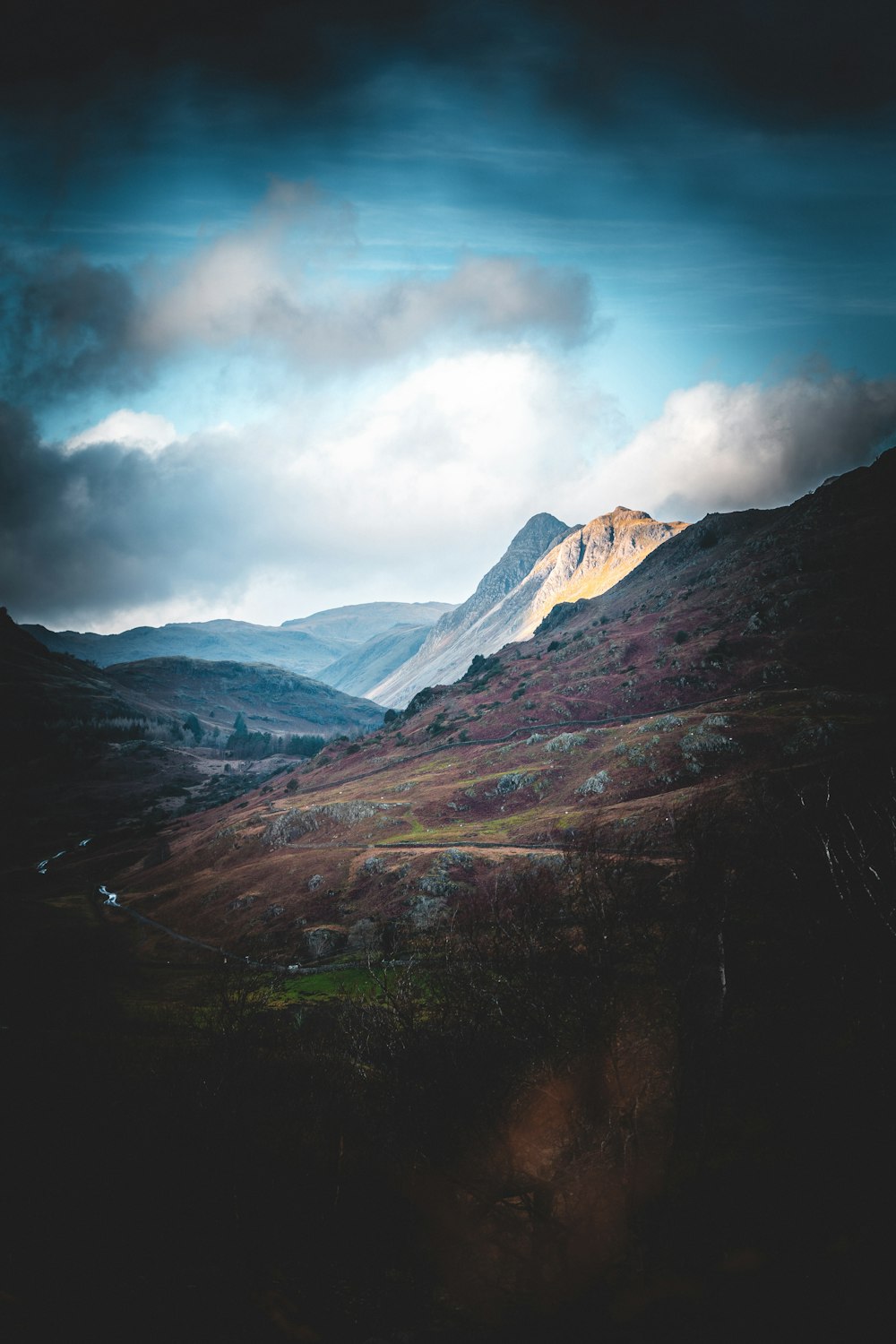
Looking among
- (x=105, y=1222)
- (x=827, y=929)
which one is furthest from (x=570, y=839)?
(x=105, y=1222)

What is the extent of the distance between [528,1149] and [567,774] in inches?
4161

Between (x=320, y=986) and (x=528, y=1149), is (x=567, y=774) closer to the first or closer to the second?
(x=320, y=986)

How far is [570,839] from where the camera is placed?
102625mm

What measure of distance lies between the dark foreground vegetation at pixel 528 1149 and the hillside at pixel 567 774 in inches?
1472

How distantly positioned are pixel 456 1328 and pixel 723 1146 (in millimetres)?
15372

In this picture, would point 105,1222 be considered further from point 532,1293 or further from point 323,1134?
point 532,1293

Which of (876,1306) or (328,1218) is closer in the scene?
(876,1306)

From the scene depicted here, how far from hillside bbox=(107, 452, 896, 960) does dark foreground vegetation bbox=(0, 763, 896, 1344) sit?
37.4 metres

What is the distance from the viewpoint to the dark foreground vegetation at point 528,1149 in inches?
972

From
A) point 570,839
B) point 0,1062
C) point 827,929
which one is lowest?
point 570,839

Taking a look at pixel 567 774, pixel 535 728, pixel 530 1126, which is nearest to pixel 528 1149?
pixel 530 1126

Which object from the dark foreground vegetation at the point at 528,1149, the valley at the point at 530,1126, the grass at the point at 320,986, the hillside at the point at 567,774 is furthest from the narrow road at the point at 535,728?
the dark foreground vegetation at the point at 528,1149

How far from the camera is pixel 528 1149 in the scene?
34.3 metres

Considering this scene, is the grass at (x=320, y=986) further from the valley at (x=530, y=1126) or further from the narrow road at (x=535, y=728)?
the narrow road at (x=535, y=728)
